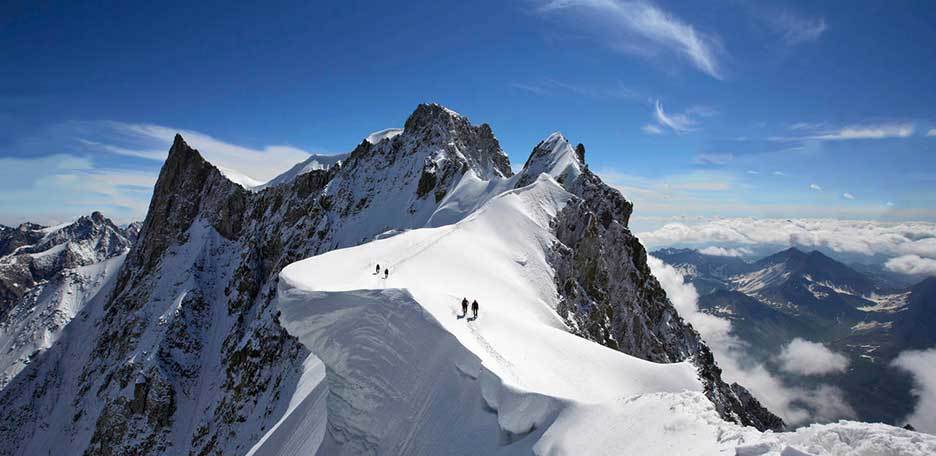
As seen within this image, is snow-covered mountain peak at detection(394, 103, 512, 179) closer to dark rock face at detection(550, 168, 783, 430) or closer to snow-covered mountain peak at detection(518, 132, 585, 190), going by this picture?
snow-covered mountain peak at detection(518, 132, 585, 190)

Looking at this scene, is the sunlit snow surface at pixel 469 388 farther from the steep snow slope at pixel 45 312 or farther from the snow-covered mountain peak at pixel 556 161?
the steep snow slope at pixel 45 312

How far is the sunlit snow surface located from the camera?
9.49m

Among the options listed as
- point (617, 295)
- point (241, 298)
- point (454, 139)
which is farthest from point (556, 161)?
point (241, 298)

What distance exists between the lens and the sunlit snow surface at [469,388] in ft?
31.1

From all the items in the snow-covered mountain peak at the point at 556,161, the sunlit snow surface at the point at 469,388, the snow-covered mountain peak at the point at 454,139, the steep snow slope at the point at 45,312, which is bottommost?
the steep snow slope at the point at 45,312

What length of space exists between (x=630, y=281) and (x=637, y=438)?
186 feet

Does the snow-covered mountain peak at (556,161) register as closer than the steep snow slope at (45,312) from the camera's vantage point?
Yes

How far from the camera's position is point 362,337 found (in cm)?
1697

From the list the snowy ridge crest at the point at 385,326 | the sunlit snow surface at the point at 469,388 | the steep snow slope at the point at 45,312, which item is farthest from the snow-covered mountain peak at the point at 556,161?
the steep snow slope at the point at 45,312

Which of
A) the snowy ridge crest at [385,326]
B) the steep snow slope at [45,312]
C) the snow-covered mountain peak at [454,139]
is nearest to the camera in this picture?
the snowy ridge crest at [385,326]

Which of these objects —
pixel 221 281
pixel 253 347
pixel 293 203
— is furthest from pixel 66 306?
pixel 253 347

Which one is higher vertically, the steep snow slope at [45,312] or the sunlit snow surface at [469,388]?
the sunlit snow surface at [469,388]

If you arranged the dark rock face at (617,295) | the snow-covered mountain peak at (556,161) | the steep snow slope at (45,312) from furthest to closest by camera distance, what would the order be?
the steep snow slope at (45,312) → the snow-covered mountain peak at (556,161) → the dark rock face at (617,295)

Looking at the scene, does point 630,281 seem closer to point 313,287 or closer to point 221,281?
point 313,287
